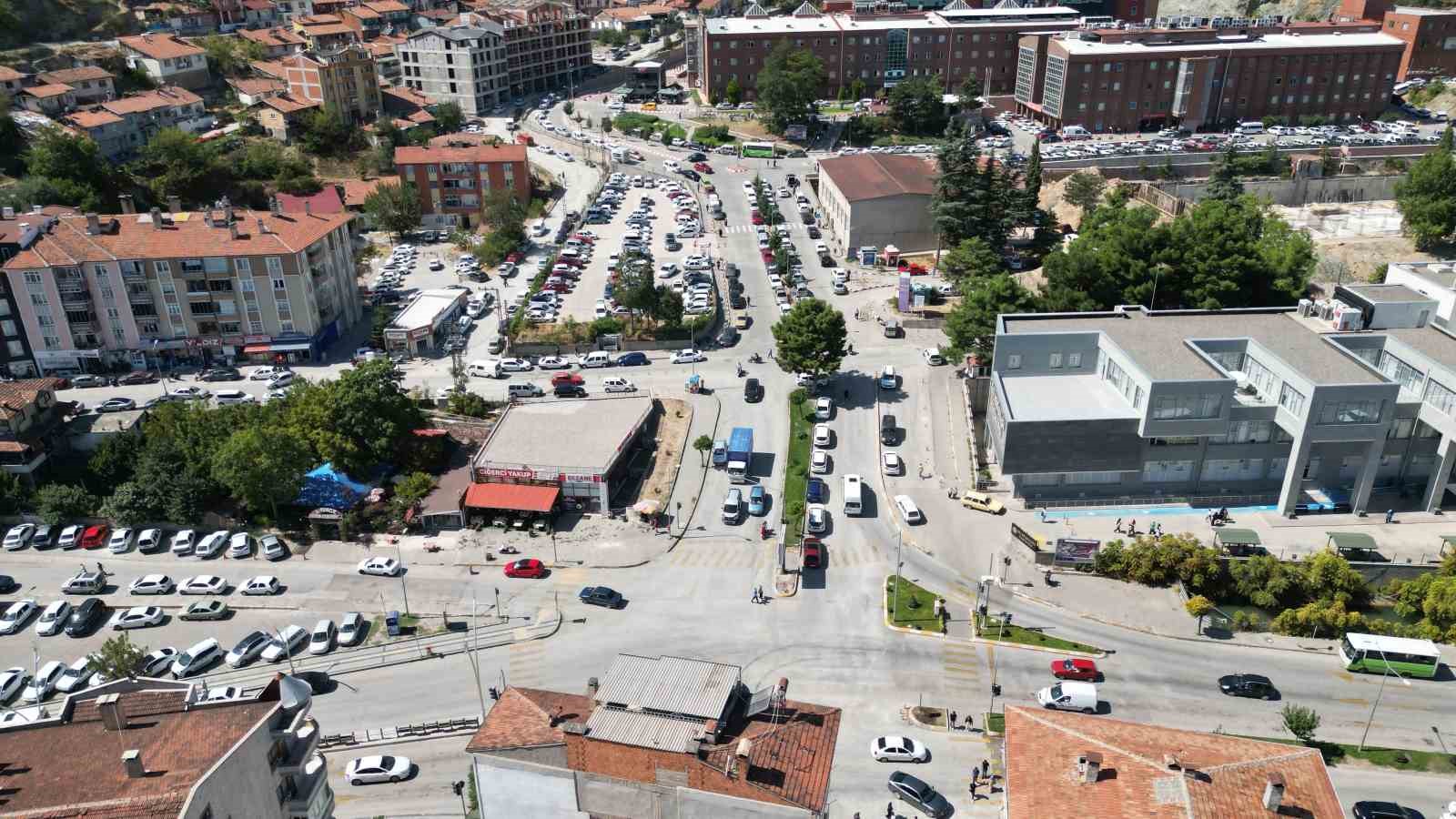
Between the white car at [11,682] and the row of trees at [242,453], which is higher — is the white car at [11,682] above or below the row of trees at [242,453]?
below

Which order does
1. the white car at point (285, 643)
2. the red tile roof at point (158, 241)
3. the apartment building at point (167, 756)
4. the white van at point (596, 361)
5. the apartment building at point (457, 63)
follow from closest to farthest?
the apartment building at point (167, 756)
the white car at point (285, 643)
the red tile roof at point (158, 241)
the white van at point (596, 361)
the apartment building at point (457, 63)

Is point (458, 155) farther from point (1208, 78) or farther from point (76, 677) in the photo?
point (1208, 78)

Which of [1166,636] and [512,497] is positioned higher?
[512,497]

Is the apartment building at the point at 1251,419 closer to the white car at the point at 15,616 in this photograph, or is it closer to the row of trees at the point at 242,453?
the row of trees at the point at 242,453

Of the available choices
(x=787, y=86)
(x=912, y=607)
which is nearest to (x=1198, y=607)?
(x=912, y=607)

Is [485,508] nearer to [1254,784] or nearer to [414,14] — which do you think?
[1254,784]

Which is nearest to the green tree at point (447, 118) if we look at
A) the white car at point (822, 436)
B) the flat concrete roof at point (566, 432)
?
the flat concrete roof at point (566, 432)

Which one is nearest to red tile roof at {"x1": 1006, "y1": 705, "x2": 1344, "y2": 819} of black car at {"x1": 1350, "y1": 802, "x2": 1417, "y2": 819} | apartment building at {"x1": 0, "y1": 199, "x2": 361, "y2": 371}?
black car at {"x1": 1350, "y1": 802, "x2": 1417, "y2": 819}

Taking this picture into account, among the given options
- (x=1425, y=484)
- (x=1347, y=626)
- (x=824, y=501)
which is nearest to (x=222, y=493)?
(x=824, y=501)
